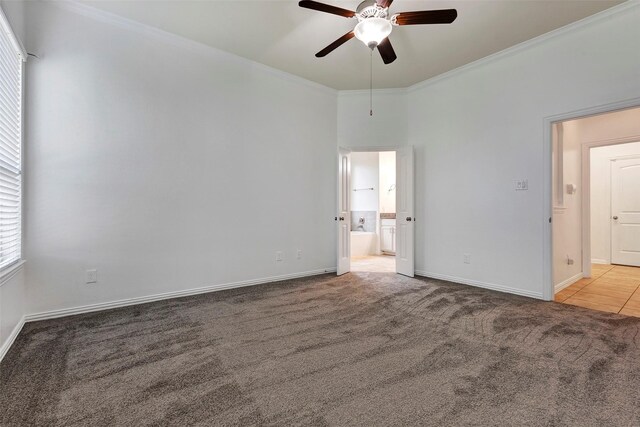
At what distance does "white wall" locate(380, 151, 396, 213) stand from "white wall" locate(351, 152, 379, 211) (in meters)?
0.29

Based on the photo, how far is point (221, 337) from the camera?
2.26m

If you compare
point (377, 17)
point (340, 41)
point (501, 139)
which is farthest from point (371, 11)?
point (501, 139)

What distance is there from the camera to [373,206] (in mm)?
7148

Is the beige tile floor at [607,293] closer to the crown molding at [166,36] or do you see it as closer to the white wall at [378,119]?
the white wall at [378,119]

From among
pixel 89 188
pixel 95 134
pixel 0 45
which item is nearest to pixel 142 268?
pixel 89 188

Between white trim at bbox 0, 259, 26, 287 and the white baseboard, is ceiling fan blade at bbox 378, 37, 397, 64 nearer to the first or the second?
white trim at bbox 0, 259, 26, 287

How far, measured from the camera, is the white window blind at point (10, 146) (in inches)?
82.3

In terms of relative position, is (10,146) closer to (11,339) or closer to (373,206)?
(11,339)

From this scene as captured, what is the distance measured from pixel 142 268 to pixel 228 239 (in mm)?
952

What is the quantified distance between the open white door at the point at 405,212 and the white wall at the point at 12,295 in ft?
13.9

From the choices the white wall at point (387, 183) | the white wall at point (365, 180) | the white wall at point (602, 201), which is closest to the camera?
the white wall at point (602, 201)

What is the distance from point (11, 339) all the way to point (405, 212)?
437 cm

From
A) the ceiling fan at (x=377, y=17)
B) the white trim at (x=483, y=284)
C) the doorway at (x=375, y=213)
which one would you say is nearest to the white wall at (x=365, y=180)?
the doorway at (x=375, y=213)

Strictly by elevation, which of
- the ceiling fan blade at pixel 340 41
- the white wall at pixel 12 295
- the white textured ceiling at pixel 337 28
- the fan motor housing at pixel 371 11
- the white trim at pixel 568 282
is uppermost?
the white textured ceiling at pixel 337 28
